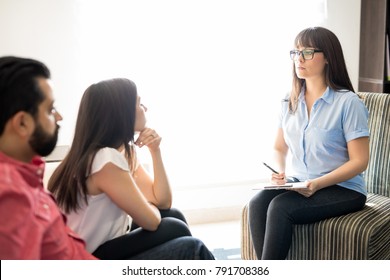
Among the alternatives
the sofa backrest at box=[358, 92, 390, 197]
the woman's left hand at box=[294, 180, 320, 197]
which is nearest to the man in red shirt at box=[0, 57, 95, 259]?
the woman's left hand at box=[294, 180, 320, 197]

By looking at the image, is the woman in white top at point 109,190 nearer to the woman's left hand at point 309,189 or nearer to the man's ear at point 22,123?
the man's ear at point 22,123

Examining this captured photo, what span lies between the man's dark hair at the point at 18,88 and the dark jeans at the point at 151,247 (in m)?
0.52

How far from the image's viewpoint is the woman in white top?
135 cm

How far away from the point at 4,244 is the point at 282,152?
1.41 m

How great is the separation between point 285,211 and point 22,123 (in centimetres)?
106

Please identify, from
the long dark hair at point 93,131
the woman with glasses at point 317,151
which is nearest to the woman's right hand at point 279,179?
the woman with glasses at point 317,151

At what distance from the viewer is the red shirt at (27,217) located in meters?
0.90

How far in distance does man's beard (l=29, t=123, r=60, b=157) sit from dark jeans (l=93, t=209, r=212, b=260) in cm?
43

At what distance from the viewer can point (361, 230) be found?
174 cm

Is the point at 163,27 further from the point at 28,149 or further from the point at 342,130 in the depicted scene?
the point at 28,149

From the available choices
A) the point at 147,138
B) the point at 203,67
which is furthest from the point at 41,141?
the point at 203,67

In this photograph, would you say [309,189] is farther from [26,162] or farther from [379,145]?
[26,162]

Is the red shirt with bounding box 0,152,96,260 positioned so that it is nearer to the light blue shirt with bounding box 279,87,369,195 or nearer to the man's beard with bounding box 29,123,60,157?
the man's beard with bounding box 29,123,60,157
